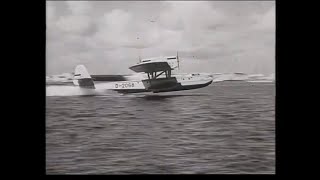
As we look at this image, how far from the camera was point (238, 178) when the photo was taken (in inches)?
113

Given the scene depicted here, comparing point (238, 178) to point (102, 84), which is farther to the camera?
point (102, 84)

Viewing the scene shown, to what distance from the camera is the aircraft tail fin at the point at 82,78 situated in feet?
9.78

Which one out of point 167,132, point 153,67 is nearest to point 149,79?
point 153,67

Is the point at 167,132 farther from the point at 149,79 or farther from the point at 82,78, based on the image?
the point at 82,78

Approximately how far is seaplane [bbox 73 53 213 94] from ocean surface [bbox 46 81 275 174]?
2.3 inches

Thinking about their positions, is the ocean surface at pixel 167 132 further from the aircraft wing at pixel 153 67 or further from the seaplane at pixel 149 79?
the aircraft wing at pixel 153 67

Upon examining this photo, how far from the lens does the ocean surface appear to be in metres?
2.91

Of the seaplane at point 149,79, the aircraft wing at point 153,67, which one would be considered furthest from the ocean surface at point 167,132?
the aircraft wing at point 153,67

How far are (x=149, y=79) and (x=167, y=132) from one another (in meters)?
0.40

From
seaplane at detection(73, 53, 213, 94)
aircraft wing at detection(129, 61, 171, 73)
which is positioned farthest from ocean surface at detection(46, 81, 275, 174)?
aircraft wing at detection(129, 61, 171, 73)

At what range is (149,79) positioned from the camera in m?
3.10
